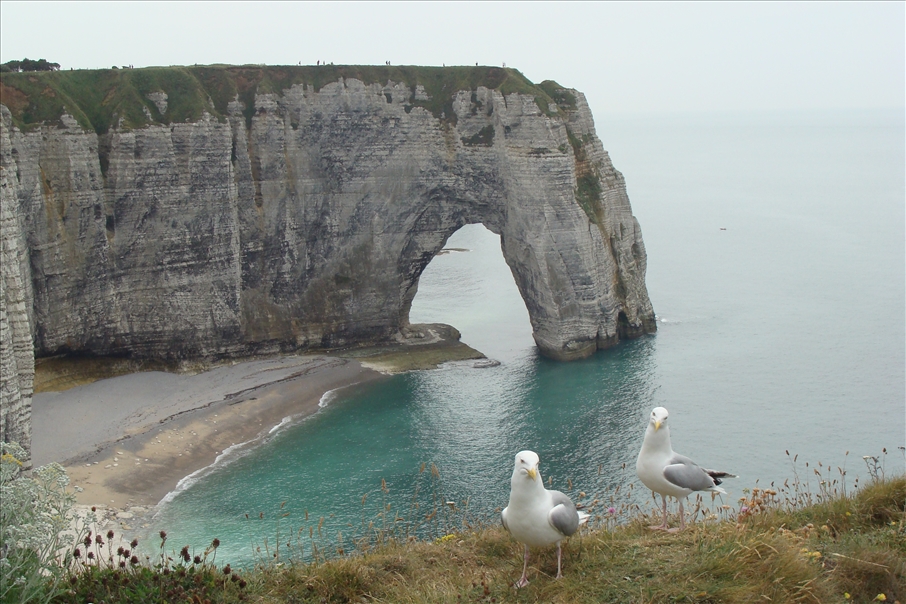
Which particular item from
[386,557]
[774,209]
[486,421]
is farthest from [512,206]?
[774,209]

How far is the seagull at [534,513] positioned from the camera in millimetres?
12070

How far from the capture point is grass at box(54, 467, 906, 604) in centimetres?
1124

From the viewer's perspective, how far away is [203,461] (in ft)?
Result: 158

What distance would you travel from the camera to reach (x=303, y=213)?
6475 cm

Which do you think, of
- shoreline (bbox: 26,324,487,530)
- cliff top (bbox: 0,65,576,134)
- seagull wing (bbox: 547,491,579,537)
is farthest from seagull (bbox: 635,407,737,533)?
cliff top (bbox: 0,65,576,134)

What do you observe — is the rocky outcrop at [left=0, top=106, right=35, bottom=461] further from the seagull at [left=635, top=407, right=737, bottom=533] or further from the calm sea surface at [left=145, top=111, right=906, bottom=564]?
the seagull at [left=635, top=407, right=737, bottom=533]

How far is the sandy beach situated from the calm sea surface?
226 centimetres

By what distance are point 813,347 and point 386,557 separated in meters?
59.5

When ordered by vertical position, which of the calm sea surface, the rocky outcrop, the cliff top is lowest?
the calm sea surface

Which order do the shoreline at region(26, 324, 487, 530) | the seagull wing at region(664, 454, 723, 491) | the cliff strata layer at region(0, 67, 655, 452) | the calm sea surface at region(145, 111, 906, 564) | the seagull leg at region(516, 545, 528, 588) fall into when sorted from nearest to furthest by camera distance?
the seagull leg at region(516, 545, 528, 588), the seagull wing at region(664, 454, 723, 491), the calm sea surface at region(145, 111, 906, 564), the shoreline at region(26, 324, 487, 530), the cliff strata layer at region(0, 67, 655, 452)

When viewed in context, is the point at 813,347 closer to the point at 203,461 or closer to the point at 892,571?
the point at 203,461

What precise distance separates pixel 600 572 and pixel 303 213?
5545 cm

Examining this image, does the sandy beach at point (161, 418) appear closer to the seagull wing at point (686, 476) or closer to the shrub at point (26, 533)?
the shrub at point (26, 533)

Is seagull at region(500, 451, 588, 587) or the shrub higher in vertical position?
the shrub
